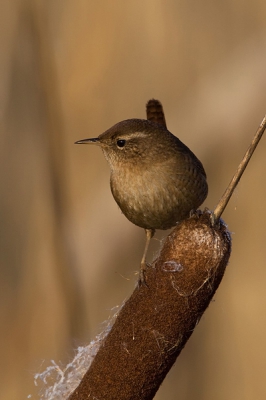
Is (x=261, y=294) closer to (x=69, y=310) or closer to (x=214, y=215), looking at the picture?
(x=69, y=310)

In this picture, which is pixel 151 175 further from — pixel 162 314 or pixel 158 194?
pixel 162 314

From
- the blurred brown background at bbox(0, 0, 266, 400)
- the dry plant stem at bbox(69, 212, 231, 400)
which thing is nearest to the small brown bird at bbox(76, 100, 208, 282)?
the dry plant stem at bbox(69, 212, 231, 400)

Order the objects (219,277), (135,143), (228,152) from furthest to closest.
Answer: (228,152) < (135,143) < (219,277)

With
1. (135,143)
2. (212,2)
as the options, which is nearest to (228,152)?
(212,2)

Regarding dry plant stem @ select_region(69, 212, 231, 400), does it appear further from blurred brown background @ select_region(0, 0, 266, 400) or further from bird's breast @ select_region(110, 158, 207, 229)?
blurred brown background @ select_region(0, 0, 266, 400)

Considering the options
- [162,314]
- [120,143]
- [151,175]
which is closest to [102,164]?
[120,143]
